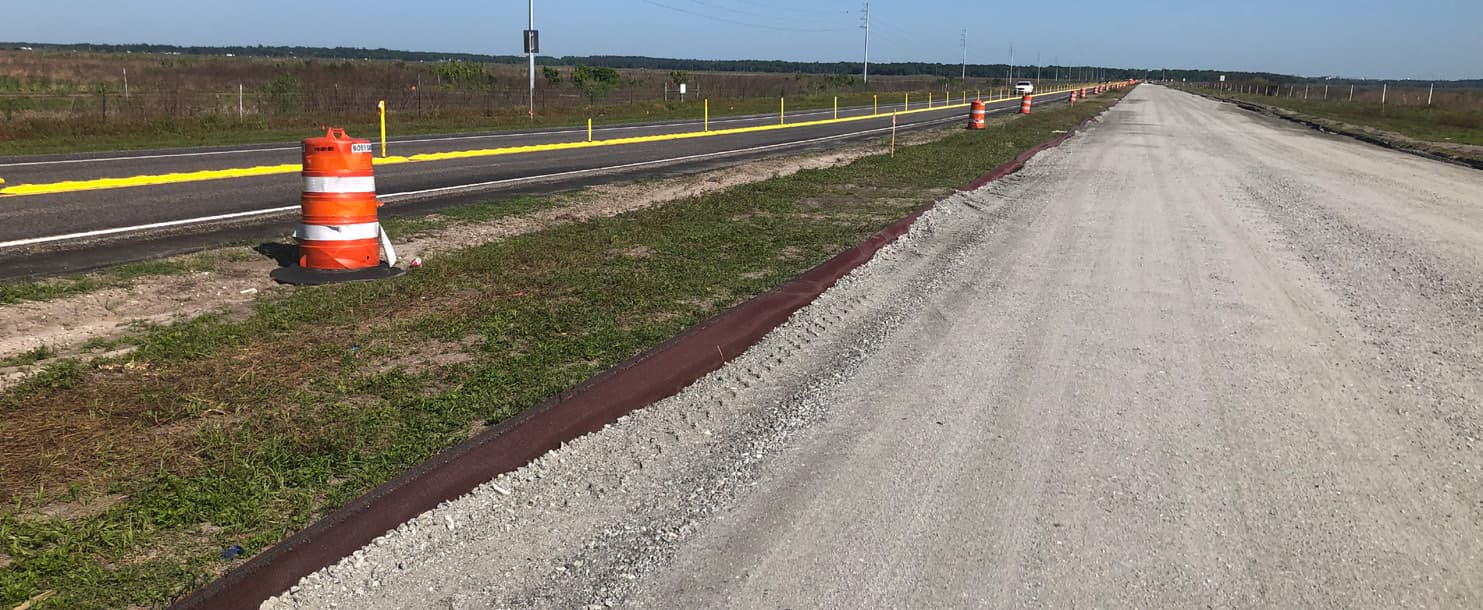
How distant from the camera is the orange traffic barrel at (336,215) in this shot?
7.83 meters

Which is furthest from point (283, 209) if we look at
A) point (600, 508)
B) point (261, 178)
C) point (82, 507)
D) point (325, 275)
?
point (600, 508)

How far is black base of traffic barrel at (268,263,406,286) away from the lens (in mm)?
7680

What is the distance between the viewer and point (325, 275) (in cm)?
778

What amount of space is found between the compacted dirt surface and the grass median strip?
1.65ft

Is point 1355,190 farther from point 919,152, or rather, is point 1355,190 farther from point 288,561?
point 288,561

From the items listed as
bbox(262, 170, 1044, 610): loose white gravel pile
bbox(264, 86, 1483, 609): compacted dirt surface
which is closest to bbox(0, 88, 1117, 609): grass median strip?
bbox(262, 170, 1044, 610): loose white gravel pile

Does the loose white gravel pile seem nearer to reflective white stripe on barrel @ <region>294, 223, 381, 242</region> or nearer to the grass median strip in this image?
the grass median strip

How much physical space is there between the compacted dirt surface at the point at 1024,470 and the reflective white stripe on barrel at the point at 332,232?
356 cm

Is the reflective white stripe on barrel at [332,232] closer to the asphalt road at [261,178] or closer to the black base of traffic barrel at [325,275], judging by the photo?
the black base of traffic barrel at [325,275]

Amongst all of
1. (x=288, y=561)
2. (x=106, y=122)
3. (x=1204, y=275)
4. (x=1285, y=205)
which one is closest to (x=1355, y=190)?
(x=1285, y=205)

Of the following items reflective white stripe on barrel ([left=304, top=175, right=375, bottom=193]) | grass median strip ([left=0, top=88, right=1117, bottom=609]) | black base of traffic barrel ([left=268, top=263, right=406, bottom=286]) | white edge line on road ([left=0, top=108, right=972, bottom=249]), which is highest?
reflective white stripe on barrel ([left=304, top=175, right=375, bottom=193])

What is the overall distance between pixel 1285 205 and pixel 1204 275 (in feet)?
21.8

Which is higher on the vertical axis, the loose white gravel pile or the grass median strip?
the grass median strip

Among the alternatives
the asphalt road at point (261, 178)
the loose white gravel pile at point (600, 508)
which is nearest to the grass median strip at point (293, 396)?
the loose white gravel pile at point (600, 508)
